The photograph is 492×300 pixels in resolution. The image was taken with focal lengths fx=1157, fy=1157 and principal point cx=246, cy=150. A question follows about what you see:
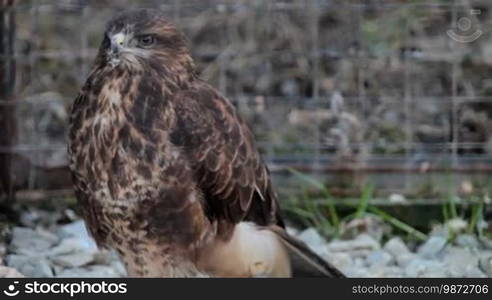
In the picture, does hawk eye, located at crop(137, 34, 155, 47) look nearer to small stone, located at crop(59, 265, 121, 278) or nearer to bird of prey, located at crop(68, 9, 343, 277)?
bird of prey, located at crop(68, 9, 343, 277)

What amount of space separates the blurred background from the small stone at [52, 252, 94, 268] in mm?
525

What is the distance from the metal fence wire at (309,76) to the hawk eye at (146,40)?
140cm

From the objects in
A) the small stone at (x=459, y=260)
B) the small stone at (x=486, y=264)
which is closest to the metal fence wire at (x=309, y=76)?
the small stone at (x=459, y=260)

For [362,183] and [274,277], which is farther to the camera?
[362,183]

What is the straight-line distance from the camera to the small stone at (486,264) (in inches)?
158

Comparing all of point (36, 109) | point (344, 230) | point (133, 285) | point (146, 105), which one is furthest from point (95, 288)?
point (36, 109)

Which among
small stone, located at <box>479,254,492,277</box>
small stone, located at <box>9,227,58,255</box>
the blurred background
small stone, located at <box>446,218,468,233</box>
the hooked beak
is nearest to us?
the hooked beak

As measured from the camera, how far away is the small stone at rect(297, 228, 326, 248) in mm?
4449

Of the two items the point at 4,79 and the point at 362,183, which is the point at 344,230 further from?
the point at 4,79

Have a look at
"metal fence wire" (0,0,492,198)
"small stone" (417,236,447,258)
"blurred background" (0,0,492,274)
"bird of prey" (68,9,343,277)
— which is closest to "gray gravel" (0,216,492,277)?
"small stone" (417,236,447,258)

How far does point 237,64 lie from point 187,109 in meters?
2.24

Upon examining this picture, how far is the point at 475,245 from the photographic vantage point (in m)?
4.39

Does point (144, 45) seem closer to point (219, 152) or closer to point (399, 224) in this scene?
point (219, 152)

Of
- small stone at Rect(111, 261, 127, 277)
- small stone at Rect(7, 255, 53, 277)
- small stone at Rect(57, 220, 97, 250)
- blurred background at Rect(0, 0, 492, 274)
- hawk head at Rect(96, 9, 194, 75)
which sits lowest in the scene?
small stone at Rect(111, 261, 127, 277)
